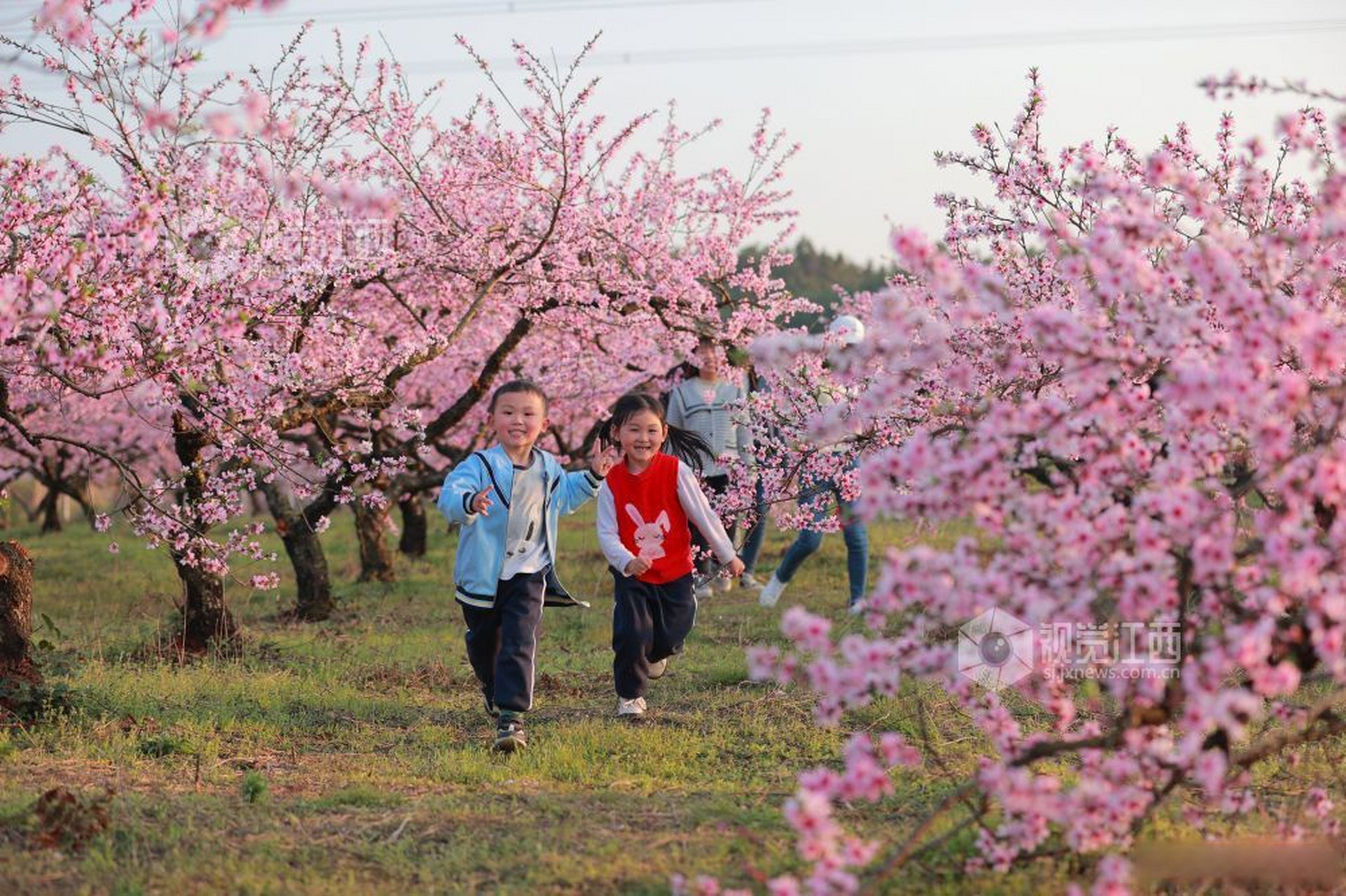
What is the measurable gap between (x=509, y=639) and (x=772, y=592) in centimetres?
472

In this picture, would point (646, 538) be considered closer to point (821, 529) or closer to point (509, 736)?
point (509, 736)

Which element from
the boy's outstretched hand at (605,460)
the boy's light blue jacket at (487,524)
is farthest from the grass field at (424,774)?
the boy's outstretched hand at (605,460)

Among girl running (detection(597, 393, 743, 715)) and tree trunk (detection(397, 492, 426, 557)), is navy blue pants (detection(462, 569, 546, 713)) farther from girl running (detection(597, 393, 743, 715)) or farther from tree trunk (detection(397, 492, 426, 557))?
tree trunk (detection(397, 492, 426, 557))

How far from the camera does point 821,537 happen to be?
10.1 meters

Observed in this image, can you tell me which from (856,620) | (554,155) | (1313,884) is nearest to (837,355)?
(1313,884)

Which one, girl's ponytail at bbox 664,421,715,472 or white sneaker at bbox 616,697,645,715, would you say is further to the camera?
girl's ponytail at bbox 664,421,715,472

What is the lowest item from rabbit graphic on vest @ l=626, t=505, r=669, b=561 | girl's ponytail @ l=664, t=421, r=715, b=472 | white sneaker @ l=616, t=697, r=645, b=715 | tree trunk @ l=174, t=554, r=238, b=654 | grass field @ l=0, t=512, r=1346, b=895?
grass field @ l=0, t=512, r=1346, b=895

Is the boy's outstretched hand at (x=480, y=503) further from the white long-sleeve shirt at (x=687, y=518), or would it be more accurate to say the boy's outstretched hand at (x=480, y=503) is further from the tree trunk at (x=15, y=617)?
the tree trunk at (x=15, y=617)

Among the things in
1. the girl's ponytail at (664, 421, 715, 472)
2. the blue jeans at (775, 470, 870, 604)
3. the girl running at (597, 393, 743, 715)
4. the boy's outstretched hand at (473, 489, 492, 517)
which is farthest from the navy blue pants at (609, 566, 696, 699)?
the blue jeans at (775, 470, 870, 604)

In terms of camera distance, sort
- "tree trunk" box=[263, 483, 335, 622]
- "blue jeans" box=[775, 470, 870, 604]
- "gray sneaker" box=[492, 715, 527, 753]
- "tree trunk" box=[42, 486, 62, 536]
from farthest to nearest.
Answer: "tree trunk" box=[42, 486, 62, 536]
"tree trunk" box=[263, 483, 335, 622]
"blue jeans" box=[775, 470, 870, 604]
"gray sneaker" box=[492, 715, 527, 753]

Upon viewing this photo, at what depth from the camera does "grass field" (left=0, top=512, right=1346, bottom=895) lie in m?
4.01

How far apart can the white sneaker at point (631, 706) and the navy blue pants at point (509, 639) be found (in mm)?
500

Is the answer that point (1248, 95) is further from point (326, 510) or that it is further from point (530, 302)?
point (326, 510)

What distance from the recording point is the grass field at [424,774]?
401 centimetres
